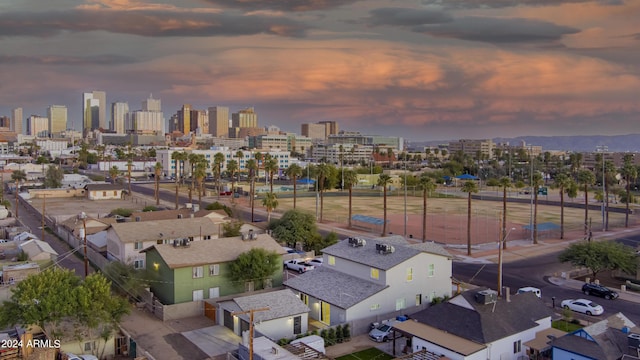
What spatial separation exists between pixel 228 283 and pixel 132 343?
38.9 feet

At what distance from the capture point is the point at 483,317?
32.7 m

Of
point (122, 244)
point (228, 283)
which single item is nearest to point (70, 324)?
point (228, 283)

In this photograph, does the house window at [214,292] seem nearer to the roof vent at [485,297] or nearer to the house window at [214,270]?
the house window at [214,270]

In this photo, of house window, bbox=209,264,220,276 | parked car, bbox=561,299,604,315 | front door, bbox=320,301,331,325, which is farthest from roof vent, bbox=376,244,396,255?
parked car, bbox=561,299,604,315

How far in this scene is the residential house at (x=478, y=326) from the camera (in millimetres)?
30922

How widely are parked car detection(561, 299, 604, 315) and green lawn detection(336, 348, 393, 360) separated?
61.1 ft

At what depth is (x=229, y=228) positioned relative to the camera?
6294cm

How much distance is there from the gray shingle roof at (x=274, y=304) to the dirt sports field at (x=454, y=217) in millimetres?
39529

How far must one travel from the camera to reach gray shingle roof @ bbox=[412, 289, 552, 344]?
3183 centimetres

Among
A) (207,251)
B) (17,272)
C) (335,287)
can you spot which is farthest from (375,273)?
(17,272)

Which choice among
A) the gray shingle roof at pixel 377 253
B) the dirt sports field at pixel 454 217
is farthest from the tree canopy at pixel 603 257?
the gray shingle roof at pixel 377 253

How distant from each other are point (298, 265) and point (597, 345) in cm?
3121

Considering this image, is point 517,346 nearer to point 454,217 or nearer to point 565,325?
point 565,325

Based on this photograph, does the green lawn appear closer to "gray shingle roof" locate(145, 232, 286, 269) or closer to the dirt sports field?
"gray shingle roof" locate(145, 232, 286, 269)
